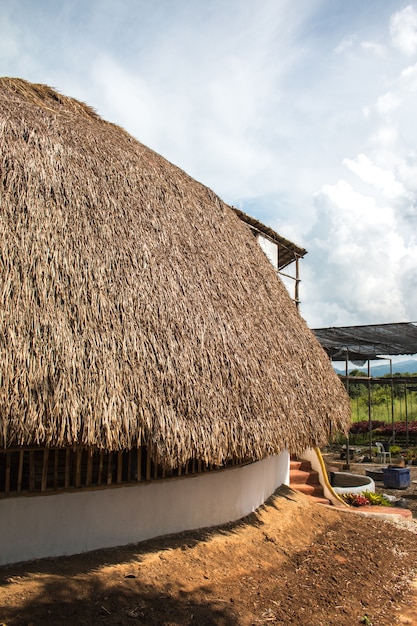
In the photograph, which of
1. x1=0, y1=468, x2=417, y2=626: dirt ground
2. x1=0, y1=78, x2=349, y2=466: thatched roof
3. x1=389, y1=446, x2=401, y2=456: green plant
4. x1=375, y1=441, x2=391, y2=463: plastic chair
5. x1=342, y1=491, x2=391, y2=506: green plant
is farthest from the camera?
x1=389, y1=446, x2=401, y2=456: green plant

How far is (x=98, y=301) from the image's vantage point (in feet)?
18.8

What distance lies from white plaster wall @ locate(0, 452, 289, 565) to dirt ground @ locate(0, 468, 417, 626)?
15 centimetres

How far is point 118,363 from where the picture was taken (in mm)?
5438

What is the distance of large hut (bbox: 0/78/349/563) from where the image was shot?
5.12m

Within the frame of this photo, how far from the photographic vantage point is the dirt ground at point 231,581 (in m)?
4.66

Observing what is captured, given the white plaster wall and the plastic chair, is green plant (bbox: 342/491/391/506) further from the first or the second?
the plastic chair

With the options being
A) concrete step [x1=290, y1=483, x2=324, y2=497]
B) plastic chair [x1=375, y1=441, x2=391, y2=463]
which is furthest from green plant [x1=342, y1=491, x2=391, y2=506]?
plastic chair [x1=375, y1=441, x2=391, y2=463]

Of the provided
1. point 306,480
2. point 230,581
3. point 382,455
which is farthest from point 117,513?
point 382,455

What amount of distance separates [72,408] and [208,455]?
167cm

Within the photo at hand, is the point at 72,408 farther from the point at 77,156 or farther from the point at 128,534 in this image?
the point at 77,156

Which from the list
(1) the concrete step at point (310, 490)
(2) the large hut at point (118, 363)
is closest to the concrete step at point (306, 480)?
(1) the concrete step at point (310, 490)

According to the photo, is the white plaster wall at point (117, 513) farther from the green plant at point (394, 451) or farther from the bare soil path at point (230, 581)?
the green plant at point (394, 451)

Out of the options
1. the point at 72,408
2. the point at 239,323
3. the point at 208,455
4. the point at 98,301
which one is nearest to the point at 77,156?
the point at 98,301

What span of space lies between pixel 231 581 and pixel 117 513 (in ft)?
4.85
